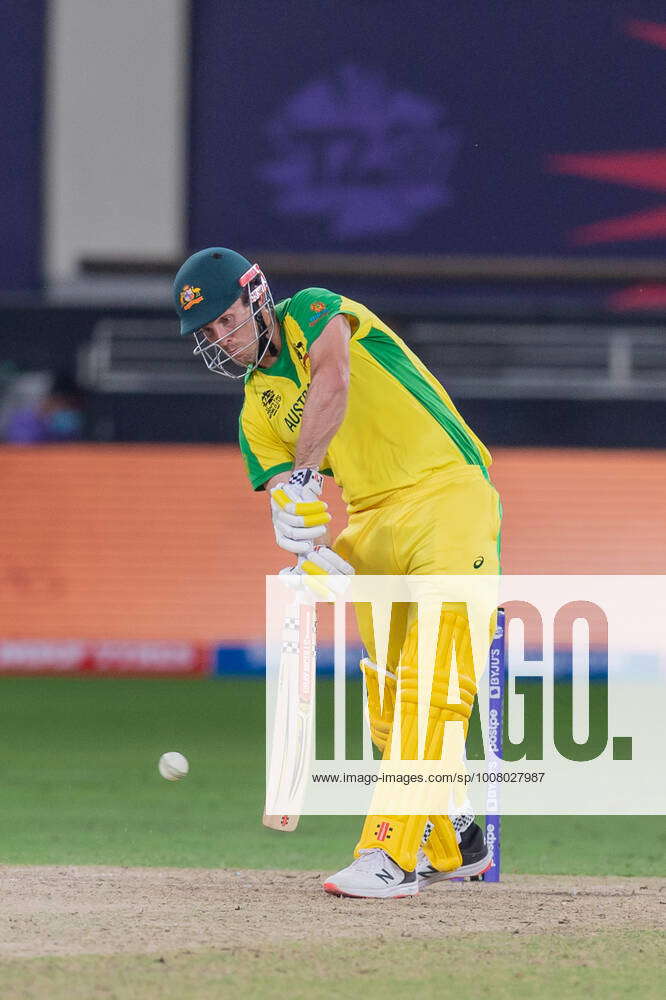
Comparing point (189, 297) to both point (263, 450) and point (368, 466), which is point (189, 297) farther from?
point (368, 466)

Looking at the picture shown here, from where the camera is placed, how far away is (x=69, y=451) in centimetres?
1582

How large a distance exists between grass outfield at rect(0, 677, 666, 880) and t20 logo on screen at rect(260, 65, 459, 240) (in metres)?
7.92

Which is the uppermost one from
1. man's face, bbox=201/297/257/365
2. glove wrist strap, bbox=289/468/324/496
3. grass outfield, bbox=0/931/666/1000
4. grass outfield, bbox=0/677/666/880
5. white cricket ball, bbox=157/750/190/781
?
man's face, bbox=201/297/257/365

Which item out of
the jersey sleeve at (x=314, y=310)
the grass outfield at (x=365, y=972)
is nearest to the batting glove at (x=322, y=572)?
Answer: the jersey sleeve at (x=314, y=310)

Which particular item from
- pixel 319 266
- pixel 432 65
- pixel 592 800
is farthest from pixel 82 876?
pixel 432 65

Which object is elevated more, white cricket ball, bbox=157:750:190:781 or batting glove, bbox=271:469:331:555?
batting glove, bbox=271:469:331:555

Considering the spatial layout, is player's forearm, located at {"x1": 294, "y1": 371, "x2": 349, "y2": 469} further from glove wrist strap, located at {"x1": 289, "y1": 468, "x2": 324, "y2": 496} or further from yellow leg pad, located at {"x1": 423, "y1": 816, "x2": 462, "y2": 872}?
yellow leg pad, located at {"x1": 423, "y1": 816, "x2": 462, "y2": 872}

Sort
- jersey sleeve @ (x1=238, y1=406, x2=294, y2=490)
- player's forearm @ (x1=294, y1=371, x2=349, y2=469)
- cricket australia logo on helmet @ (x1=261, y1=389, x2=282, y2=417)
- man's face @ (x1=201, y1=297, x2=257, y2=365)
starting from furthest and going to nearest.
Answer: jersey sleeve @ (x1=238, y1=406, x2=294, y2=490)
cricket australia logo on helmet @ (x1=261, y1=389, x2=282, y2=417)
man's face @ (x1=201, y1=297, x2=257, y2=365)
player's forearm @ (x1=294, y1=371, x2=349, y2=469)

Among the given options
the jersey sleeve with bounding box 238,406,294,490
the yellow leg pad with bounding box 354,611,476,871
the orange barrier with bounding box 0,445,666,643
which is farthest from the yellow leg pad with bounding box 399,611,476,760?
the orange barrier with bounding box 0,445,666,643

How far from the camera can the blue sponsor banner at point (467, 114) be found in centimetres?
1958

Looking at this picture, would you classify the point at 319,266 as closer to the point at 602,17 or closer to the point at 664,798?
the point at 602,17

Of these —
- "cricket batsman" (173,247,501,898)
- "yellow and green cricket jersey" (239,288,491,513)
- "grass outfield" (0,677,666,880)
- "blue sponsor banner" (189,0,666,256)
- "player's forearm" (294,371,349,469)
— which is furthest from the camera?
"blue sponsor banner" (189,0,666,256)

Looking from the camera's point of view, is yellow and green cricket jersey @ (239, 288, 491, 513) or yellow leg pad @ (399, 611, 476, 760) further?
yellow and green cricket jersey @ (239, 288, 491, 513)

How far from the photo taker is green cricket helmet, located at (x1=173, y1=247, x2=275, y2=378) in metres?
5.95
